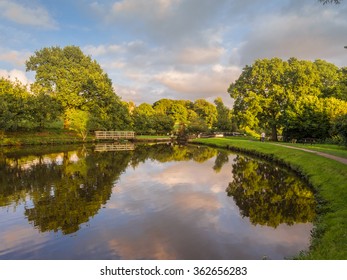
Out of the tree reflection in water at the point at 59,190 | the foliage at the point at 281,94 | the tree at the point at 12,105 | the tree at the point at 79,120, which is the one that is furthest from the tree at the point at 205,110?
the tree reflection in water at the point at 59,190

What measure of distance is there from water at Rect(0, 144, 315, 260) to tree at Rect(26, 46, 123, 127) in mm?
42004

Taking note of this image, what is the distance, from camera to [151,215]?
1307 cm

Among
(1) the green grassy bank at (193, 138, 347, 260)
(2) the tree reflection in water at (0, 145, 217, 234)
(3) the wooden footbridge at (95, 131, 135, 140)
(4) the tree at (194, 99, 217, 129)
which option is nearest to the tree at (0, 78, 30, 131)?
(3) the wooden footbridge at (95, 131, 135, 140)

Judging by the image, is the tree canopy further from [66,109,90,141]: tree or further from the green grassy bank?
the green grassy bank

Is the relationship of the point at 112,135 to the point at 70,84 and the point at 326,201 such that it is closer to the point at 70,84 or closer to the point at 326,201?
the point at 70,84

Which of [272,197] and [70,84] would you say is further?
[70,84]

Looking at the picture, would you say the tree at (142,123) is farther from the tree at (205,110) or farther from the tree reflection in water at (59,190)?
the tree reflection in water at (59,190)

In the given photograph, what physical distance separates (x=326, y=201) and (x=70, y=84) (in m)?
58.3

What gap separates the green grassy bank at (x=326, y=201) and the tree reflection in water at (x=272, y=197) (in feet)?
2.21

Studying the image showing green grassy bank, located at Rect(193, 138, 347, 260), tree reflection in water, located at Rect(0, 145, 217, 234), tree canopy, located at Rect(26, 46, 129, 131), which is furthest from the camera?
tree canopy, located at Rect(26, 46, 129, 131)

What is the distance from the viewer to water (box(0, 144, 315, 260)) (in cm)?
952

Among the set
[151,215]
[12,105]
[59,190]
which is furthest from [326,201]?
[12,105]

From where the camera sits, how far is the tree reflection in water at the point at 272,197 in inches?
510

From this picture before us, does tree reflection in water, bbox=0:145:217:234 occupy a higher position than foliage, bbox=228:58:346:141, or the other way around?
foliage, bbox=228:58:346:141
